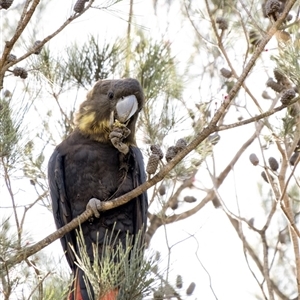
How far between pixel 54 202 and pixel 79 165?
20cm

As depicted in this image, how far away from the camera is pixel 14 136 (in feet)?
9.55

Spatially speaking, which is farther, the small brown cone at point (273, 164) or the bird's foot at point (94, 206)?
the small brown cone at point (273, 164)

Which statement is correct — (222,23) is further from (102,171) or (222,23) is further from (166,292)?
(166,292)

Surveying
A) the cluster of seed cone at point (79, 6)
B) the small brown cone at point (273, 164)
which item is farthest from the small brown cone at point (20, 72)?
the small brown cone at point (273, 164)

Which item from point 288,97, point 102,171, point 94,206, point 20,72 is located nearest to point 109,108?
point 102,171

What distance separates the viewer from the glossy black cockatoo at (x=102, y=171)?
3.50 metres

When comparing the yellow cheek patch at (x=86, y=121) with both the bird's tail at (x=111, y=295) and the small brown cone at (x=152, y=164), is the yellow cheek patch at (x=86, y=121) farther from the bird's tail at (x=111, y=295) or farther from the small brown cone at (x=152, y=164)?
the bird's tail at (x=111, y=295)

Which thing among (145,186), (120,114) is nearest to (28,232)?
(145,186)

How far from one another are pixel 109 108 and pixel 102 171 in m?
0.30

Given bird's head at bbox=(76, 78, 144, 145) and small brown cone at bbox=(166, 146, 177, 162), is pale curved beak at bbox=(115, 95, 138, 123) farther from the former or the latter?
small brown cone at bbox=(166, 146, 177, 162)

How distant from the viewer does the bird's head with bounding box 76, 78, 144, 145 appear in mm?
3475

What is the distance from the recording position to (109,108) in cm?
361

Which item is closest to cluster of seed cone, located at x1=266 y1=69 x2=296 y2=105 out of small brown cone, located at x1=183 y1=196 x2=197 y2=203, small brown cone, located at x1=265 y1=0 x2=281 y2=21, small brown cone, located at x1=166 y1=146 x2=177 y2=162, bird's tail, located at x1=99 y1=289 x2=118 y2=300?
small brown cone, located at x1=265 y1=0 x2=281 y2=21

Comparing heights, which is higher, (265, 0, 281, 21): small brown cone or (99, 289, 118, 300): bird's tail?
(265, 0, 281, 21): small brown cone
